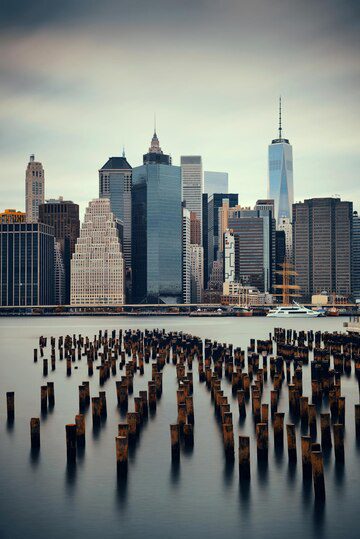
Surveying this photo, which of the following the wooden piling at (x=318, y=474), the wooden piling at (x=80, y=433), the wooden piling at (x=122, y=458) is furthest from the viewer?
the wooden piling at (x=80, y=433)

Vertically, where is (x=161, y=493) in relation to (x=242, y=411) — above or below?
below

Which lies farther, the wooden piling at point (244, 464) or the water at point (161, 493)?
the wooden piling at point (244, 464)

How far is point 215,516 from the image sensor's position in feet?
98.2

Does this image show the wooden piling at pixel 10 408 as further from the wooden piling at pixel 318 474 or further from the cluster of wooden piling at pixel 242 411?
the wooden piling at pixel 318 474

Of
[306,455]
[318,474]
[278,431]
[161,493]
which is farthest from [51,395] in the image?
[318,474]

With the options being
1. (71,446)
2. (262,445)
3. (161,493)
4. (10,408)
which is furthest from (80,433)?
(10,408)

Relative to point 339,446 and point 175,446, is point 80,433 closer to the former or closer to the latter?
point 175,446

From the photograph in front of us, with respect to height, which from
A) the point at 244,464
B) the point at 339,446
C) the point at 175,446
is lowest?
the point at 244,464

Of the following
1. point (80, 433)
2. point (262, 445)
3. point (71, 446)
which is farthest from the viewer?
point (80, 433)

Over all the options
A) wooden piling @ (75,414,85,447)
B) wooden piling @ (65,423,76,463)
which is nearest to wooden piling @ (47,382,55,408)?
wooden piling @ (75,414,85,447)

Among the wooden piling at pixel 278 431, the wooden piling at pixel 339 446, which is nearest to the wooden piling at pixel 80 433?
the wooden piling at pixel 278 431

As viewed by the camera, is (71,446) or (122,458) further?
(71,446)

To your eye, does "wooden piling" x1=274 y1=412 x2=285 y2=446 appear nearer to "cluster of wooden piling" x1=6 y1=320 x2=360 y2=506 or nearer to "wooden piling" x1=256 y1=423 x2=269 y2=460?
"cluster of wooden piling" x1=6 y1=320 x2=360 y2=506

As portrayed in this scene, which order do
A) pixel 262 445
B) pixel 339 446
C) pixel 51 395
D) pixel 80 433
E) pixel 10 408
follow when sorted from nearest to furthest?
pixel 262 445 < pixel 339 446 < pixel 80 433 < pixel 10 408 < pixel 51 395
